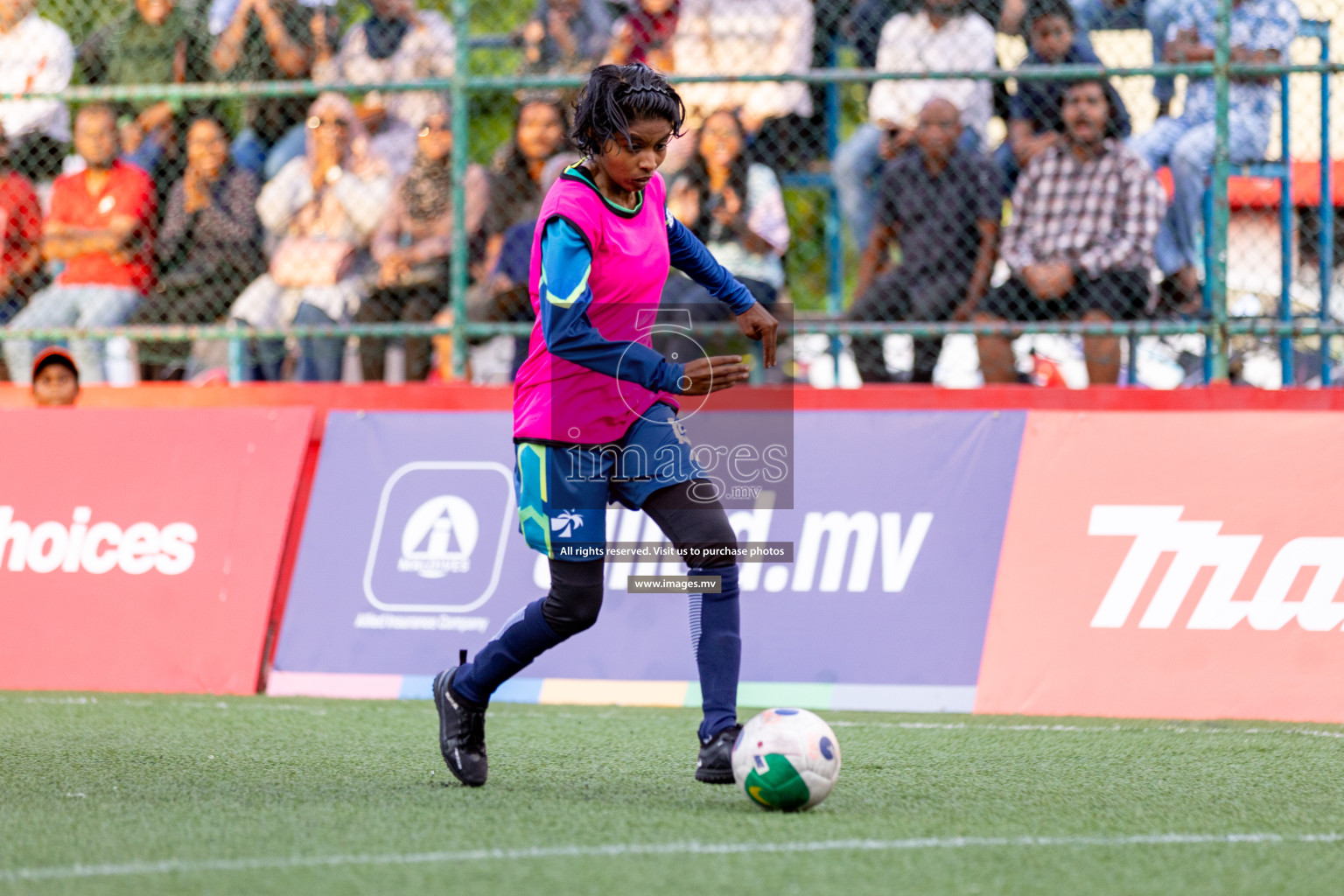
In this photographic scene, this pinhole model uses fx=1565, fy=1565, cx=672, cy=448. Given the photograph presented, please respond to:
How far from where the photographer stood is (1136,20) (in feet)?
29.2

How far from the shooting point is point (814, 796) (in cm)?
432

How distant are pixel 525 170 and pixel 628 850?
615cm

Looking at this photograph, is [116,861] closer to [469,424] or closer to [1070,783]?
[1070,783]

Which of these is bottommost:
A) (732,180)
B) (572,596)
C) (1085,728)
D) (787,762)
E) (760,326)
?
(1085,728)

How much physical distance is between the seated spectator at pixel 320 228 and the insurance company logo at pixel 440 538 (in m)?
2.05

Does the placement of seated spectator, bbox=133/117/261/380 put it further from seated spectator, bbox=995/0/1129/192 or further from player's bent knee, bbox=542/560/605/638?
player's bent knee, bbox=542/560/605/638

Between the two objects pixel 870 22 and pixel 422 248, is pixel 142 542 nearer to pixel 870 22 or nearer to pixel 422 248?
pixel 422 248

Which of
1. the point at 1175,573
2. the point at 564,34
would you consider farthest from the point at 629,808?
the point at 564,34

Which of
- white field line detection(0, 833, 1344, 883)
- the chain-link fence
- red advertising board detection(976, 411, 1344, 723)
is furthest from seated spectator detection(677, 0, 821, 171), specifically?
white field line detection(0, 833, 1344, 883)

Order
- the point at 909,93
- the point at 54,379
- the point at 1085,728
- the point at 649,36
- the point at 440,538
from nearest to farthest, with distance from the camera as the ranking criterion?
the point at 1085,728 → the point at 440,538 → the point at 54,379 → the point at 909,93 → the point at 649,36

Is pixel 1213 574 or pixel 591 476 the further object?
pixel 1213 574

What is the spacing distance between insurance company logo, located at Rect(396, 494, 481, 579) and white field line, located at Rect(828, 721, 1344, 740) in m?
2.04

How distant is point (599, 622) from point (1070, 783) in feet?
9.45

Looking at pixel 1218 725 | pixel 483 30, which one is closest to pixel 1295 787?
pixel 1218 725
